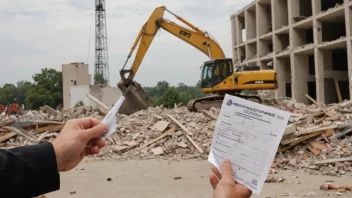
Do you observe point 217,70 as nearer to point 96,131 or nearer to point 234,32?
point 96,131

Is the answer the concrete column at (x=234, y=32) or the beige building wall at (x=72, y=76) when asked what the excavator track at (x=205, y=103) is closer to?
the concrete column at (x=234, y=32)

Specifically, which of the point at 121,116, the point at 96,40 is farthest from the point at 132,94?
the point at 96,40

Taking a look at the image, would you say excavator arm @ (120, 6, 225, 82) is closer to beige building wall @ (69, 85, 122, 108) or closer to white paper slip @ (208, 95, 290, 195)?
white paper slip @ (208, 95, 290, 195)

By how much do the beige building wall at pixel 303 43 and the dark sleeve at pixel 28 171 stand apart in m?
23.9

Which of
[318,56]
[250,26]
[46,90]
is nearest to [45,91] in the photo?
[46,90]

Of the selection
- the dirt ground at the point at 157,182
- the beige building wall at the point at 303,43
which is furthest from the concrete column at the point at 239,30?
the dirt ground at the point at 157,182

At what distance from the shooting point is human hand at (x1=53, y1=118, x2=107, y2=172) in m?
1.53

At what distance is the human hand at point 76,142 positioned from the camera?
1527mm

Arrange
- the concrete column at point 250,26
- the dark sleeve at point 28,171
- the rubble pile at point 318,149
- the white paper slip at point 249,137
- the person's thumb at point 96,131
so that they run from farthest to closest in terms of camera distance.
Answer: the concrete column at point 250,26, the rubble pile at point 318,149, the person's thumb at point 96,131, the white paper slip at point 249,137, the dark sleeve at point 28,171

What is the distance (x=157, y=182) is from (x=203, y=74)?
382 inches

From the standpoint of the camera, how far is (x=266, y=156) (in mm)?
1401

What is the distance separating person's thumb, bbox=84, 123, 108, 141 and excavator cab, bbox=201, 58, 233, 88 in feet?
47.6

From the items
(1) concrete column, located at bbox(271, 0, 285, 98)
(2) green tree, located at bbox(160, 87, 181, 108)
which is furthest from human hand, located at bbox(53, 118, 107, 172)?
(2) green tree, located at bbox(160, 87, 181, 108)

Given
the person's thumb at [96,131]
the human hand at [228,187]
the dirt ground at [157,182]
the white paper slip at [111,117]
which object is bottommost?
the dirt ground at [157,182]
